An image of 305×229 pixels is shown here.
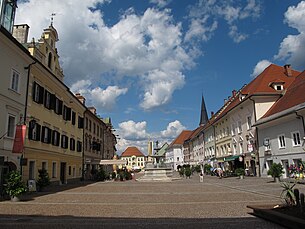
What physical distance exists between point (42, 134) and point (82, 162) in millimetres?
15792

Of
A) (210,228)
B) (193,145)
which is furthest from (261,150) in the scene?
(193,145)

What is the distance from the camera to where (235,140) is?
147ft

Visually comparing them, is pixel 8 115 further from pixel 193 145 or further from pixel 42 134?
pixel 193 145

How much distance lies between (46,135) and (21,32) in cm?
1008

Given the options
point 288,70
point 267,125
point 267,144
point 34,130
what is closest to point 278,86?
point 288,70

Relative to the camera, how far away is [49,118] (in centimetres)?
2650

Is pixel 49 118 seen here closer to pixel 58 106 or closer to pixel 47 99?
pixel 47 99

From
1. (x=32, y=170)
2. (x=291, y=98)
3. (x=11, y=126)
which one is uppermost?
(x=291, y=98)

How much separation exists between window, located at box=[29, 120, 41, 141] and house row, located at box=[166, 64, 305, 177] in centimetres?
2205

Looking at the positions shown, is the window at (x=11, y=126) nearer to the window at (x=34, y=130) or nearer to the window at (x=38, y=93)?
the window at (x=34, y=130)

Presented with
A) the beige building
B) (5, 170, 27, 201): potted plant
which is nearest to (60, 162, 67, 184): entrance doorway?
the beige building

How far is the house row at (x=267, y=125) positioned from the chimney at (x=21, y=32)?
25.7 metres

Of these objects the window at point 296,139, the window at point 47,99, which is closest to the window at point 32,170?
the window at point 47,99

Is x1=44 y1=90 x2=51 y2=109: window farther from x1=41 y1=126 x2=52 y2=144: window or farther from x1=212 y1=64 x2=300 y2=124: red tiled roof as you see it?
x1=212 y1=64 x2=300 y2=124: red tiled roof
